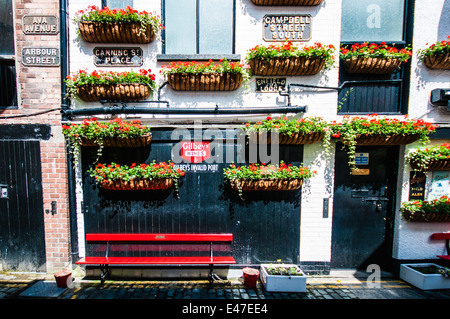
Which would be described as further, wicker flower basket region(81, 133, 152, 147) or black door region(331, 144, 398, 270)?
black door region(331, 144, 398, 270)

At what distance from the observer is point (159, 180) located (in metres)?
4.15

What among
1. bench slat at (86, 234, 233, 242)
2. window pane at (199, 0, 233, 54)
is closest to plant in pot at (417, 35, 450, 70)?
window pane at (199, 0, 233, 54)

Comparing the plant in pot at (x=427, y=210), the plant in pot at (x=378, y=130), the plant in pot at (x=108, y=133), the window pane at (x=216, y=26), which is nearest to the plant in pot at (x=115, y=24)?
the window pane at (x=216, y=26)

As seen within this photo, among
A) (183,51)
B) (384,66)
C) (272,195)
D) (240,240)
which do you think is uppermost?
(183,51)

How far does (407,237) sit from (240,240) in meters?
3.76

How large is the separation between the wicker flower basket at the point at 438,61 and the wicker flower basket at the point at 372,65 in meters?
0.57

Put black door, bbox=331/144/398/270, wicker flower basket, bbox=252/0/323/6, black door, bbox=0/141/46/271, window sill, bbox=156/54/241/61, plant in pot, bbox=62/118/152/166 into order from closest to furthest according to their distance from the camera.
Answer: plant in pot, bbox=62/118/152/166 → wicker flower basket, bbox=252/0/323/6 → window sill, bbox=156/54/241/61 → black door, bbox=0/141/46/271 → black door, bbox=331/144/398/270

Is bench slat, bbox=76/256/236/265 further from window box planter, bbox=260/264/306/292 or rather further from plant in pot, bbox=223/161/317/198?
plant in pot, bbox=223/161/317/198

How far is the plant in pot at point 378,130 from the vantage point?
4047 mm

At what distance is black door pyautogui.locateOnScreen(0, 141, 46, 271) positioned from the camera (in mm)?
4426

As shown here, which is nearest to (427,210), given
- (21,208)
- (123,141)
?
(123,141)

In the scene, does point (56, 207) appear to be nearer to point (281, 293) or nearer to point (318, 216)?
point (281, 293)

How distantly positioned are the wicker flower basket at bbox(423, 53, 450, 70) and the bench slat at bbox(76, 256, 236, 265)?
5817 mm
